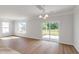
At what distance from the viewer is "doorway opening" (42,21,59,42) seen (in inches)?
70.2

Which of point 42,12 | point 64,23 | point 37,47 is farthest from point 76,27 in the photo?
point 37,47

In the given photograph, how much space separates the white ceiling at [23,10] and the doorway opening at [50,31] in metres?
0.24

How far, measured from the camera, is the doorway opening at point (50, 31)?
1783 millimetres

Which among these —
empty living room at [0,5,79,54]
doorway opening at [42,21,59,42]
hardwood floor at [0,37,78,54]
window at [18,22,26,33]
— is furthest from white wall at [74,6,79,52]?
window at [18,22,26,33]

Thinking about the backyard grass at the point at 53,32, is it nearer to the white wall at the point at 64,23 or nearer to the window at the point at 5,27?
the white wall at the point at 64,23

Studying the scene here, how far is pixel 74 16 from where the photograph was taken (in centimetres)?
167

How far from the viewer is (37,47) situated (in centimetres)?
173

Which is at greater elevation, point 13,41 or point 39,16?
point 39,16

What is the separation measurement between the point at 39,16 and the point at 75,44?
81 centimetres

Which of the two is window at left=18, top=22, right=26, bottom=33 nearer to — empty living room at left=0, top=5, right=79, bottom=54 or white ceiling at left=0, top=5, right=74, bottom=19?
empty living room at left=0, top=5, right=79, bottom=54

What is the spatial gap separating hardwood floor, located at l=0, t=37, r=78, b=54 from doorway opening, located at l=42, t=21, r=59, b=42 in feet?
0.32

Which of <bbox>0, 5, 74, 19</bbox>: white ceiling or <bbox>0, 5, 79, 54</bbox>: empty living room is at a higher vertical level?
<bbox>0, 5, 74, 19</bbox>: white ceiling
